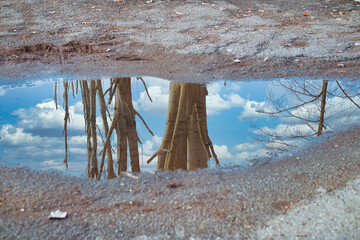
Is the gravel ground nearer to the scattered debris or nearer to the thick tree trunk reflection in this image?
the scattered debris

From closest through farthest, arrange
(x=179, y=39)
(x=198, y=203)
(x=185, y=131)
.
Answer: (x=198, y=203) → (x=185, y=131) → (x=179, y=39)

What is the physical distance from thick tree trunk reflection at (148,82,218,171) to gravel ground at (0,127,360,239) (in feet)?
0.80

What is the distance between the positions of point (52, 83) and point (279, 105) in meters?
2.76

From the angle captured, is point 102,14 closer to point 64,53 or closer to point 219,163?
point 64,53

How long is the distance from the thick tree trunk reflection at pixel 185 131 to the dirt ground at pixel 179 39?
0.90ft

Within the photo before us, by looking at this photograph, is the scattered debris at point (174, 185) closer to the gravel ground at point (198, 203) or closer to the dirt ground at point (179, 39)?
the gravel ground at point (198, 203)

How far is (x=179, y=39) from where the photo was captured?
5.35 m

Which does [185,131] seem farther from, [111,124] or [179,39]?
[179,39]

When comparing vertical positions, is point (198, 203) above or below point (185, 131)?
below

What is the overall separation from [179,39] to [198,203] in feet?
11.9

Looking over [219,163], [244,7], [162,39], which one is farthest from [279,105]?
[244,7]

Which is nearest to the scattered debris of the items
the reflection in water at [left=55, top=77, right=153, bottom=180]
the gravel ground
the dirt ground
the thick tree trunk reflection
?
the gravel ground

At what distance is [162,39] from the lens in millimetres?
5332

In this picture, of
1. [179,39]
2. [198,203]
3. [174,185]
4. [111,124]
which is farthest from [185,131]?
[179,39]
